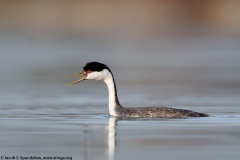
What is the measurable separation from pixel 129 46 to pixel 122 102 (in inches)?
936

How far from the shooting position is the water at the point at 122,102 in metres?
12.4

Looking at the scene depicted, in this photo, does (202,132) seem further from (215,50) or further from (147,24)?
(147,24)

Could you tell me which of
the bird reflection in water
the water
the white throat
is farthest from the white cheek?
the bird reflection in water

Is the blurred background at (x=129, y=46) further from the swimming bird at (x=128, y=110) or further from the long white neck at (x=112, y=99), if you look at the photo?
the long white neck at (x=112, y=99)

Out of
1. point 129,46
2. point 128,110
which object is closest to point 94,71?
point 128,110

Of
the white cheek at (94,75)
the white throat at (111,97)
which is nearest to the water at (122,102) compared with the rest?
the white throat at (111,97)

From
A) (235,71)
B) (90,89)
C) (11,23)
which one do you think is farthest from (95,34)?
(90,89)

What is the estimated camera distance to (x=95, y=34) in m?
48.8

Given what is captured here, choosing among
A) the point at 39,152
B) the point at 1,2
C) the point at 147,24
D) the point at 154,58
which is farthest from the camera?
the point at 1,2

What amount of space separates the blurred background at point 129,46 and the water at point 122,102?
0.04 meters

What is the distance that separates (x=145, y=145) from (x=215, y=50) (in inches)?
1045

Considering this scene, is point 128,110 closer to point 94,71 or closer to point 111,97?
point 111,97

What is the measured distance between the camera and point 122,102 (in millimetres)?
18828

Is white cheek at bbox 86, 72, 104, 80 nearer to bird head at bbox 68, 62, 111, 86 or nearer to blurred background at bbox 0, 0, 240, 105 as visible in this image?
bird head at bbox 68, 62, 111, 86
